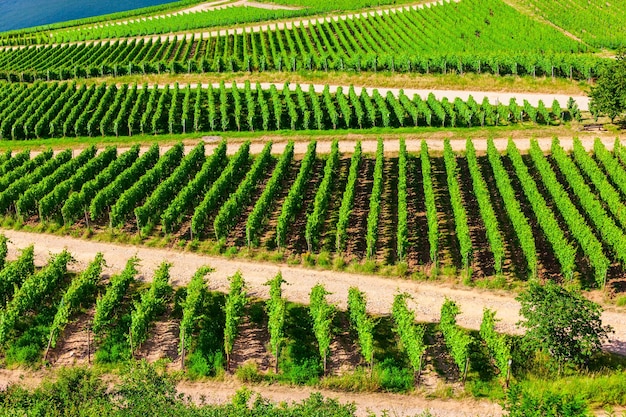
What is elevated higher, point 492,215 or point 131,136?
point 131,136

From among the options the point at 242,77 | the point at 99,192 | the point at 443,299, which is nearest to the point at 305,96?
the point at 242,77

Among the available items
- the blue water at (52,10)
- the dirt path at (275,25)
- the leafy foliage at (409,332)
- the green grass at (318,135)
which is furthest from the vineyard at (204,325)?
the blue water at (52,10)

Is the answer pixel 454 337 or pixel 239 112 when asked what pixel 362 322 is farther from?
pixel 239 112

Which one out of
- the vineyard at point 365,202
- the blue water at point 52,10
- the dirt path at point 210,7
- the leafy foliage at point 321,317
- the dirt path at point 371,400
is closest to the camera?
the dirt path at point 371,400

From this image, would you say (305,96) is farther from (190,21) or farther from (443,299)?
(190,21)

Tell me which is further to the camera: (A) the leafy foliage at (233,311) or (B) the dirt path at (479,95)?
(B) the dirt path at (479,95)

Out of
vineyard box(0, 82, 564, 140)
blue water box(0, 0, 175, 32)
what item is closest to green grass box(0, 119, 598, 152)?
vineyard box(0, 82, 564, 140)

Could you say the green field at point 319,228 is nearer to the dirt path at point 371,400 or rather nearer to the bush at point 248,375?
the bush at point 248,375

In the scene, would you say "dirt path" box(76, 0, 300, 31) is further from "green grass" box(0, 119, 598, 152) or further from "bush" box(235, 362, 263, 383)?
"bush" box(235, 362, 263, 383)
